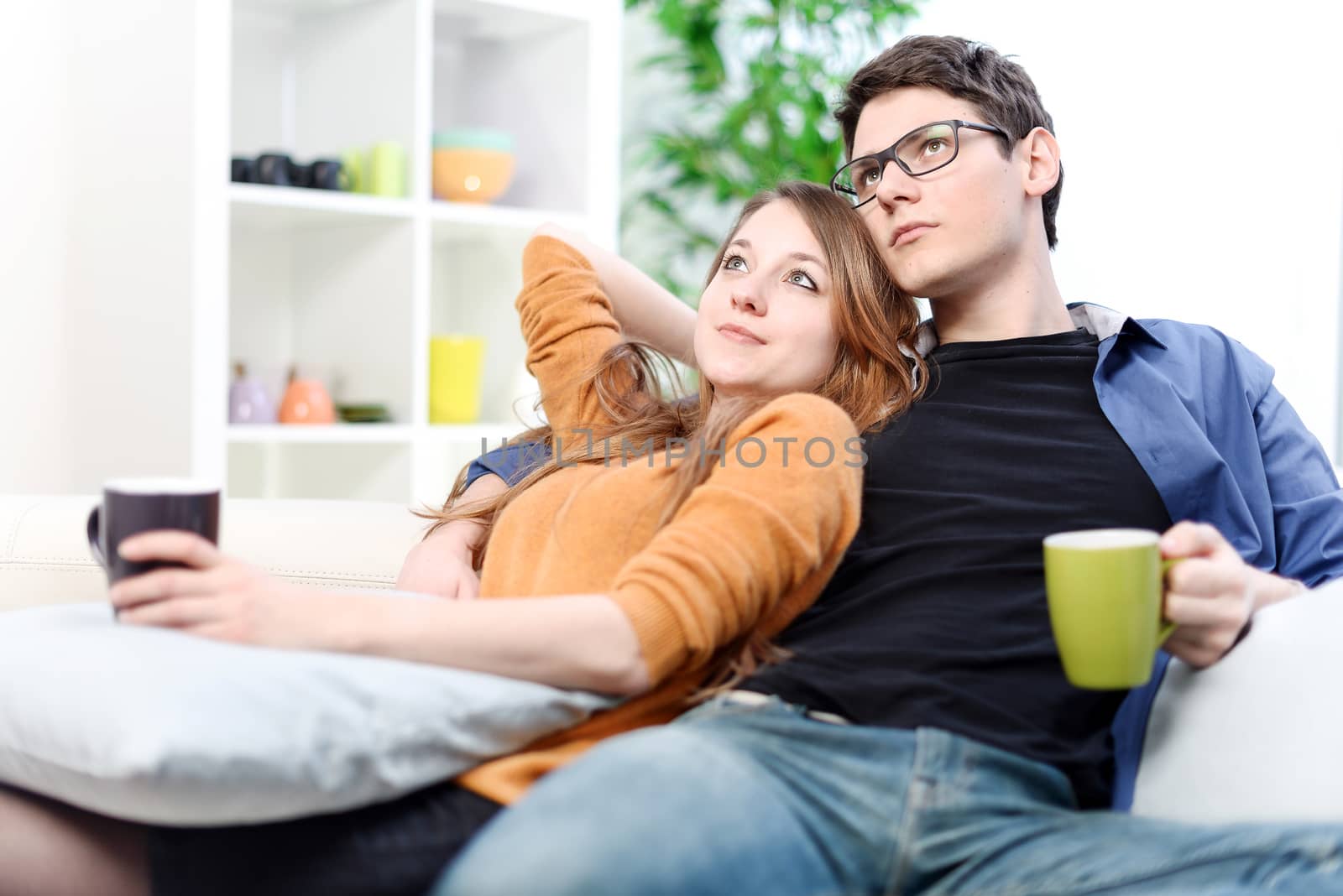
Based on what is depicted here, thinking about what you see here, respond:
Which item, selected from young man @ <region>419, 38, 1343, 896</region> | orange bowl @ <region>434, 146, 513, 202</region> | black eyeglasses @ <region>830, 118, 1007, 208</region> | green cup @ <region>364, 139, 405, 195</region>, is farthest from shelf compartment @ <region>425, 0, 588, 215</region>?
black eyeglasses @ <region>830, 118, 1007, 208</region>

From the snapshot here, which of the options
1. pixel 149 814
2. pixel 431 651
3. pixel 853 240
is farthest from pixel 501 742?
pixel 853 240

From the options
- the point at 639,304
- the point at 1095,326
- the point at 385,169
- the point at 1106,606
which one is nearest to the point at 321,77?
the point at 385,169

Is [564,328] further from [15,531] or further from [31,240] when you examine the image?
[31,240]

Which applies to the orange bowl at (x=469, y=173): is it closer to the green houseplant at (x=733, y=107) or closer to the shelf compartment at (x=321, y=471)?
the shelf compartment at (x=321, y=471)

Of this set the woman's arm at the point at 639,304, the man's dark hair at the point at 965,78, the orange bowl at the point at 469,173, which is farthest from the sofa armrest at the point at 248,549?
the orange bowl at the point at 469,173

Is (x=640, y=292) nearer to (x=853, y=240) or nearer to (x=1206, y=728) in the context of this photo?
(x=853, y=240)

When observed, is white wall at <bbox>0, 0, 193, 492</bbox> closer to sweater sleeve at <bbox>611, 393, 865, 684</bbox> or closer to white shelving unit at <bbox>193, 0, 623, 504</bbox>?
white shelving unit at <bbox>193, 0, 623, 504</bbox>

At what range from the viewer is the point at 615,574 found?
120cm

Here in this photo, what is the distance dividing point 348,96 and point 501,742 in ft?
7.48

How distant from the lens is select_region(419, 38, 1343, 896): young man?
886 mm

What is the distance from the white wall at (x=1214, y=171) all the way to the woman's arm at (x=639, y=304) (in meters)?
1.60

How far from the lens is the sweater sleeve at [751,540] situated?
1034 millimetres

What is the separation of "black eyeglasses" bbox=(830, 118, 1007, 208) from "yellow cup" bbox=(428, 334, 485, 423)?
1453 mm

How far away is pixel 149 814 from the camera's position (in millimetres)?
876
